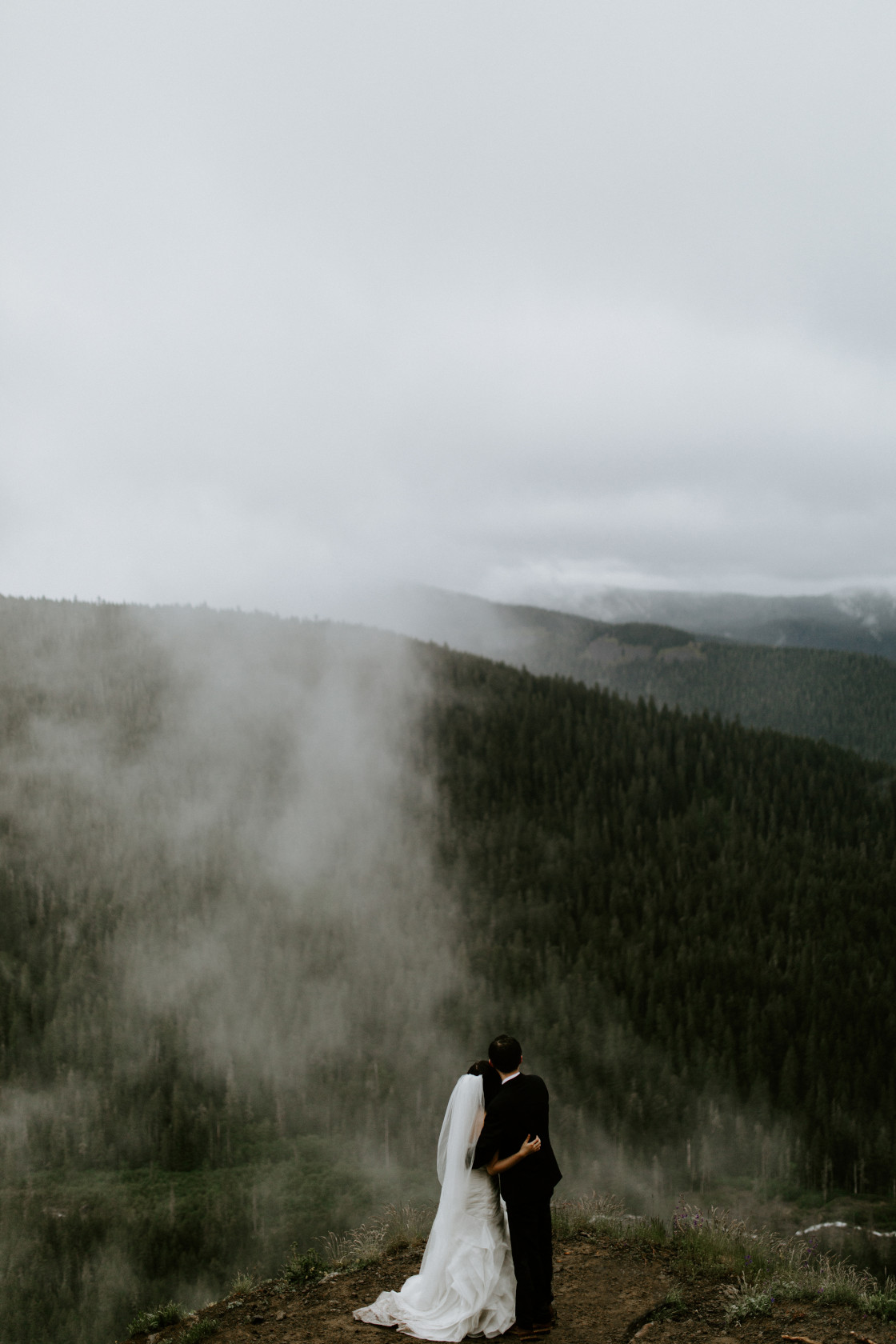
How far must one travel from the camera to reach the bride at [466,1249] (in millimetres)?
13727

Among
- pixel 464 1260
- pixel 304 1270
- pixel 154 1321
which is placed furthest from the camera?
pixel 304 1270

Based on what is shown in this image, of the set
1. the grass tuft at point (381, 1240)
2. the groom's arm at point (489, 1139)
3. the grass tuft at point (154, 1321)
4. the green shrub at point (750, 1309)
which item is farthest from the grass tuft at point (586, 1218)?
the grass tuft at point (154, 1321)

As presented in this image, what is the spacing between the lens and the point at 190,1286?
13525 cm

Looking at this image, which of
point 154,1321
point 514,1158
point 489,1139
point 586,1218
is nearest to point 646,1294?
point 586,1218

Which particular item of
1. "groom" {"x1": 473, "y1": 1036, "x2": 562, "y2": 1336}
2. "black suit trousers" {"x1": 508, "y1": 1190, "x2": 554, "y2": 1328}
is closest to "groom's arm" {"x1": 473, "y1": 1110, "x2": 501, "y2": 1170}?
"groom" {"x1": 473, "y1": 1036, "x2": 562, "y2": 1336}

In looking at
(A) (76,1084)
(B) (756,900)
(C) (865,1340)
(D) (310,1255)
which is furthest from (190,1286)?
(C) (865,1340)

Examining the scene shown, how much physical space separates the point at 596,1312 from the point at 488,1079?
4.97 m

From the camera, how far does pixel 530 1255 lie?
13883mm

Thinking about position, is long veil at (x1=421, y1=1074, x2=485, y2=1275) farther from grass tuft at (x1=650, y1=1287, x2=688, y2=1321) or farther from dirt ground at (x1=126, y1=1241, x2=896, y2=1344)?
grass tuft at (x1=650, y1=1287, x2=688, y2=1321)

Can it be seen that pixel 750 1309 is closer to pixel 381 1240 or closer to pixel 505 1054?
pixel 505 1054

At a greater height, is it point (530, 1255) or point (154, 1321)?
point (530, 1255)

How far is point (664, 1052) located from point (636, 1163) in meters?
23.2

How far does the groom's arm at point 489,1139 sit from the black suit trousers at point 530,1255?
0.96m

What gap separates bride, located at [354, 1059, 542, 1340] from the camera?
13.7 meters
